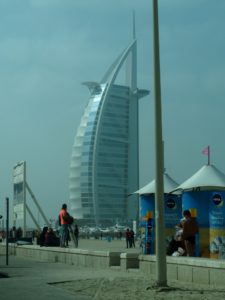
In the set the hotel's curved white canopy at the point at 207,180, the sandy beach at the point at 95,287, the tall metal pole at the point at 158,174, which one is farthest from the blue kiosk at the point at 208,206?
the tall metal pole at the point at 158,174

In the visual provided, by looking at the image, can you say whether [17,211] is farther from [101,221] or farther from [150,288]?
[101,221]

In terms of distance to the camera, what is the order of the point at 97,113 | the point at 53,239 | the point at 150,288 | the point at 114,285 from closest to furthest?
the point at 150,288
the point at 114,285
the point at 53,239
the point at 97,113

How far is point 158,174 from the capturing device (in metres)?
13.1

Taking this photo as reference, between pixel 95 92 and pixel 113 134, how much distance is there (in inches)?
515

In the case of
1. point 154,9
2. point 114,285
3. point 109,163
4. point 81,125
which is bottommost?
point 114,285

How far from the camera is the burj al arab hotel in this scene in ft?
574

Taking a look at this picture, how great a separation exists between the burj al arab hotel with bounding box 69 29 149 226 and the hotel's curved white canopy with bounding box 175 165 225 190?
15413 centimetres

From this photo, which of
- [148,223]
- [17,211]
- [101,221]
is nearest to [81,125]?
[101,221]

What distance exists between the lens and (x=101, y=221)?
183500 millimetres

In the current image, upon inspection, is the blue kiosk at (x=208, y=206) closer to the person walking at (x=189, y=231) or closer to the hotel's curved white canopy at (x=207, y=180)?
the hotel's curved white canopy at (x=207, y=180)

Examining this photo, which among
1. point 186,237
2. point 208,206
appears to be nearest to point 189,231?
point 186,237

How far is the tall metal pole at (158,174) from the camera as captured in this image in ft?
42.3

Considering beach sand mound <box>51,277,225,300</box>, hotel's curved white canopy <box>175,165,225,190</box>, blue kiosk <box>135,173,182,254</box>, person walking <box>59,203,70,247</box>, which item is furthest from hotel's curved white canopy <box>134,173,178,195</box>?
beach sand mound <box>51,277,225,300</box>

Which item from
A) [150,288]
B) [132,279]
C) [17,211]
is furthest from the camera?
[17,211]
